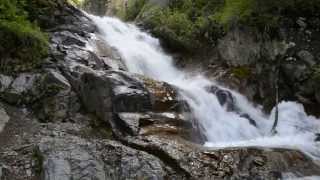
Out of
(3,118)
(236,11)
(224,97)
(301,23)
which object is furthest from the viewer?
(236,11)

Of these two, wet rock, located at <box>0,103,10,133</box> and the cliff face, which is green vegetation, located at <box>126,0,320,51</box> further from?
wet rock, located at <box>0,103,10,133</box>

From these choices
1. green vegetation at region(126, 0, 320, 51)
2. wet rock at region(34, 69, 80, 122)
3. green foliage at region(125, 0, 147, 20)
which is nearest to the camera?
wet rock at region(34, 69, 80, 122)

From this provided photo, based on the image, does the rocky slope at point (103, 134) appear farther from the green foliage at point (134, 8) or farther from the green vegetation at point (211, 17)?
the green foliage at point (134, 8)

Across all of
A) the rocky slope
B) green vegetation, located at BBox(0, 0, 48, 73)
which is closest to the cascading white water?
the rocky slope

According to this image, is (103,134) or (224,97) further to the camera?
(224,97)

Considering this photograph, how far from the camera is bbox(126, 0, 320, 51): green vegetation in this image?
15539 millimetres

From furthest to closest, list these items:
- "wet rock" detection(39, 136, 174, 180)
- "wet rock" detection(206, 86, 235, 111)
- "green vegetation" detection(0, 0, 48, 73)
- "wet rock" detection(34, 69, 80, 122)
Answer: "wet rock" detection(206, 86, 235, 111) → "green vegetation" detection(0, 0, 48, 73) → "wet rock" detection(34, 69, 80, 122) → "wet rock" detection(39, 136, 174, 180)

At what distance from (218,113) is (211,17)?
223 inches

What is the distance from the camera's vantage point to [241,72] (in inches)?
600

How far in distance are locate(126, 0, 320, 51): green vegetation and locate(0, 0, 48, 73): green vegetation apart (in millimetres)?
6524

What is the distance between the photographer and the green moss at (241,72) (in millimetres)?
15110

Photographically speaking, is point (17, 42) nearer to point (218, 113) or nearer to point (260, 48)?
point (218, 113)

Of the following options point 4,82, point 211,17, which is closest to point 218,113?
point 211,17

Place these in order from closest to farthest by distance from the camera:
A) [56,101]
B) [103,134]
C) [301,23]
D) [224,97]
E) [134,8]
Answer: [103,134] → [56,101] → [224,97] → [301,23] → [134,8]
